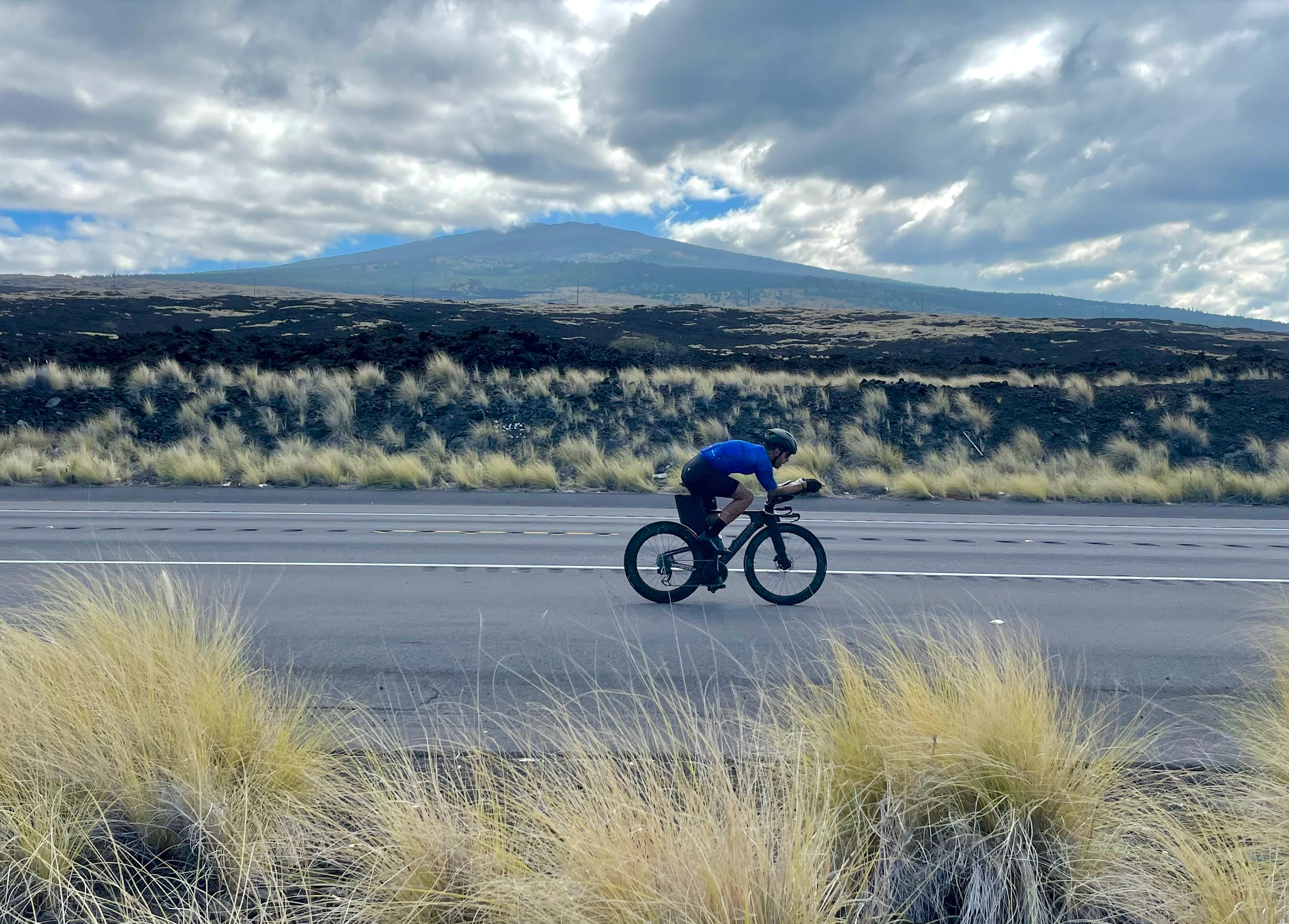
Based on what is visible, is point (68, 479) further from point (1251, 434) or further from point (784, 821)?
point (1251, 434)

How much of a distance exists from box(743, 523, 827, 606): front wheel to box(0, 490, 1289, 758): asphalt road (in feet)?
0.56

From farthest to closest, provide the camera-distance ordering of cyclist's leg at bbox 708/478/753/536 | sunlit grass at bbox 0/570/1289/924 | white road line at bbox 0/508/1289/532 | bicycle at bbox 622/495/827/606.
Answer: white road line at bbox 0/508/1289/532
bicycle at bbox 622/495/827/606
cyclist's leg at bbox 708/478/753/536
sunlit grass at bbox 0/570/1289/924

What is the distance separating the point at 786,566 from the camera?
8.16 meters

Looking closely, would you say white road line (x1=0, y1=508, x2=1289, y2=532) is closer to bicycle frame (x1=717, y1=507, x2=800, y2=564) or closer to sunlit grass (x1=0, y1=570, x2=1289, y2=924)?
bicycle frame (x1=717, y1=507, x2=800, y2=564)

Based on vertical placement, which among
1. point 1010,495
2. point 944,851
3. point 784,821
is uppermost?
point 784,821

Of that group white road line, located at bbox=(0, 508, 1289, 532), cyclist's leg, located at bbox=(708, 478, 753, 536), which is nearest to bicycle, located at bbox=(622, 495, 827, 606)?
cyclist's leg, located at bbox=(708, 478, 753, 536)

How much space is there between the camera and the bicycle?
8.04 metres

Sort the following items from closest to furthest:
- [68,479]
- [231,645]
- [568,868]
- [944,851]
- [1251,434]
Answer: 1. [568,868]
2. [944,851]
3. [231,645]
4. [68,479]
5. [1251,434]

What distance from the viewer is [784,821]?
2939 millimetres

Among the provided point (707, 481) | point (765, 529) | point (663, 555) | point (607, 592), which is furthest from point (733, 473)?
point (607, 592)

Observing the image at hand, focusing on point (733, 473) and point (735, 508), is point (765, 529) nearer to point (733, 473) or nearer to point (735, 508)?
point (735, 508)

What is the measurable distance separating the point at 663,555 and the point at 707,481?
81cm

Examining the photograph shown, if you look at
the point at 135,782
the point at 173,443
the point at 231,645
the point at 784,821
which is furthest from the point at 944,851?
the point at 173,443

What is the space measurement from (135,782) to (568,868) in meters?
1.83
